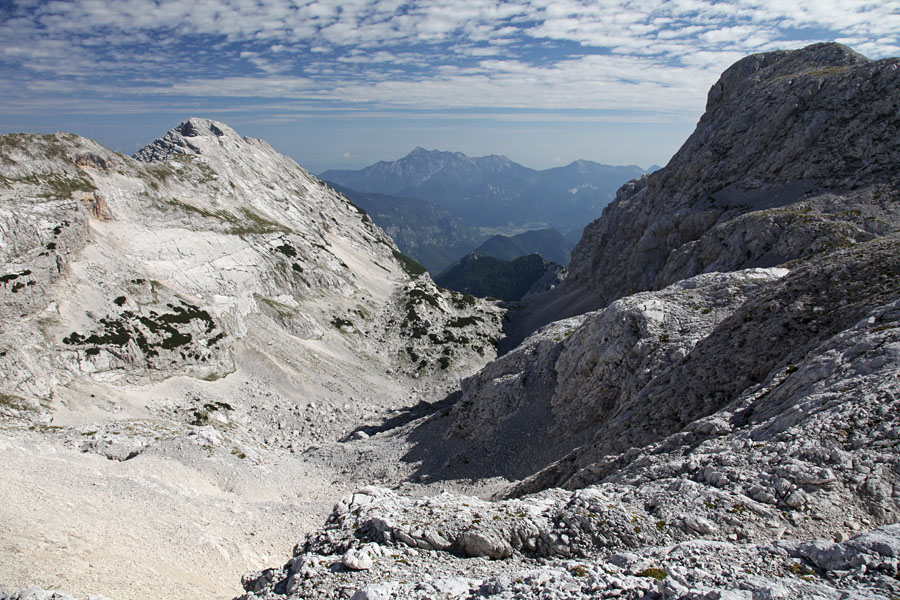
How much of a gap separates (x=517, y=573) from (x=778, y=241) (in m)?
50.4

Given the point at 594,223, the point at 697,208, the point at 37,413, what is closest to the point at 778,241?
the point at 697,208

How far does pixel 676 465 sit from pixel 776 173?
2644 inches

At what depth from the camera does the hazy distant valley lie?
38.7ft

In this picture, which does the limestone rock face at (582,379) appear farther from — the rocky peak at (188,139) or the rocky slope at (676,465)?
the rocky peak at (188,139)

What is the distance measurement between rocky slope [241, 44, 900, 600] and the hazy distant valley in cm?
9

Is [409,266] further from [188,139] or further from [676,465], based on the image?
[676,465]

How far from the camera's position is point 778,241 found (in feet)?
159

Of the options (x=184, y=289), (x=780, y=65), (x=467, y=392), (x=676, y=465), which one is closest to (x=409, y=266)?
(x=184, y=289)

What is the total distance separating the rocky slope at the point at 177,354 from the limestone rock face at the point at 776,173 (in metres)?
40.8

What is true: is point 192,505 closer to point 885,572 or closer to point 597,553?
point 597,553

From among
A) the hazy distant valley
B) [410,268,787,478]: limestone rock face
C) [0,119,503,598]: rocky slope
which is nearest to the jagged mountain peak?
the hazy distant valley

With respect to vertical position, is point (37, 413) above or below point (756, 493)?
below

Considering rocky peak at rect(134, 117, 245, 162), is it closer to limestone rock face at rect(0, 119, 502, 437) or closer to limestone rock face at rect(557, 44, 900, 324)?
limestone rock face at rect(0, 119, 502, 437)

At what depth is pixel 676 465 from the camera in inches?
574
